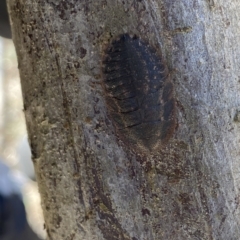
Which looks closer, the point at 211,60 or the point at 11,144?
the point at 211,60

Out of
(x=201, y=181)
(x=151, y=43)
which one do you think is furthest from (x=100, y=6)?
(x=201, y=181)

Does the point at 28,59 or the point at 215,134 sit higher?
the point at 28,59

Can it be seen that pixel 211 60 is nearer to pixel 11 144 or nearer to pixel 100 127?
pixel 100 127
